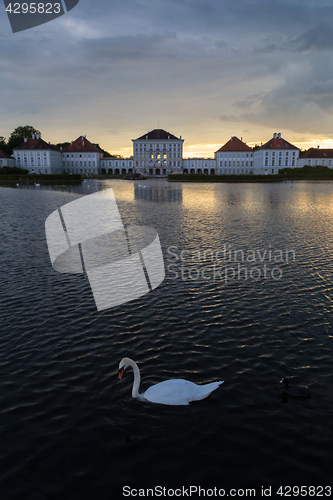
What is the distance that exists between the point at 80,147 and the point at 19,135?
26.3m

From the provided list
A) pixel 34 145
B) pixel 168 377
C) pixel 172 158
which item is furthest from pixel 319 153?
pixel 168 377

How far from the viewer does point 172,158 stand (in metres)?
167

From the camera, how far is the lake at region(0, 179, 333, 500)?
440 cm

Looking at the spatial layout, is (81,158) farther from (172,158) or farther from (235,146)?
(235,146)

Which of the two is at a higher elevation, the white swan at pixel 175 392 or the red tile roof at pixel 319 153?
the red tile roof at pixel 319 153

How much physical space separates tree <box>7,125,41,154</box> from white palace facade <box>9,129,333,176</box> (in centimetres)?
728

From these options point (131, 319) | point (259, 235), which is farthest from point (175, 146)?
point (131, 319)

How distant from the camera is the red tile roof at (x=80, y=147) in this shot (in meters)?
159

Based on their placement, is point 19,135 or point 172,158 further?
point 172,158

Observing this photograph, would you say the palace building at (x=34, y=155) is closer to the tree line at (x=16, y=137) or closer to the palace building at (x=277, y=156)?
the tree line at (x=16, y=137)

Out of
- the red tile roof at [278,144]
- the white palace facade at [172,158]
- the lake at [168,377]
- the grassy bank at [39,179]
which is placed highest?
the red tile roof at [278,144]

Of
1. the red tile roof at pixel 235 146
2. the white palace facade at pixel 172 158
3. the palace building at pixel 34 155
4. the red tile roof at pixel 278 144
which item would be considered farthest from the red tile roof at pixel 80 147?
the red tile roof at pixel 278 144

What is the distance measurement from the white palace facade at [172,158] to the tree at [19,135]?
23.9ft

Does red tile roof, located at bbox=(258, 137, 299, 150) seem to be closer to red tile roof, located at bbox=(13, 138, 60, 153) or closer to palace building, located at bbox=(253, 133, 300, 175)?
palace building, located at bbox=(253, 133, 300, 175)
